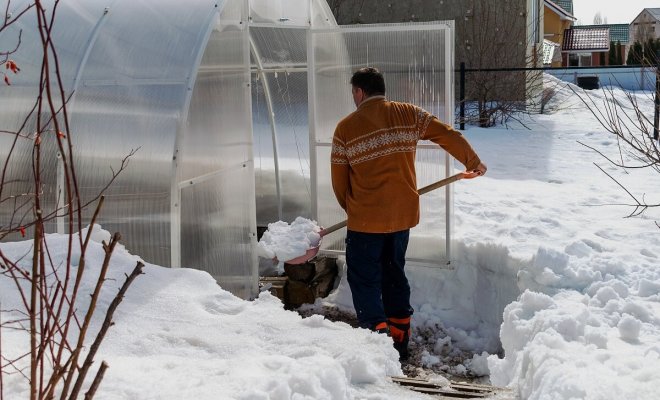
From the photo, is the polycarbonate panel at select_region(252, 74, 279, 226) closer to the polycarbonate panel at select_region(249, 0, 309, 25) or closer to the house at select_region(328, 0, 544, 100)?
the polycarbonate panel at select_region(249, 0, 309, 25)

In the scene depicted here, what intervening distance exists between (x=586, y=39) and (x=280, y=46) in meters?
39.4

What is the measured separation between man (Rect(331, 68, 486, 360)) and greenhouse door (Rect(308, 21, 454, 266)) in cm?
110

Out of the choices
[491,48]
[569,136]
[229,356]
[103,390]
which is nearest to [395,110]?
[229,356]

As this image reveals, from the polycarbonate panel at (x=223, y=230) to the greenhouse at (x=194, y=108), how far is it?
0.05 feet

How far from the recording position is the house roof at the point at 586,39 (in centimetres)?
4397

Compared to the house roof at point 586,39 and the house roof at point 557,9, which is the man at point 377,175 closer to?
the house roof at point 557,9

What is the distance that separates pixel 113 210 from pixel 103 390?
2810 mm

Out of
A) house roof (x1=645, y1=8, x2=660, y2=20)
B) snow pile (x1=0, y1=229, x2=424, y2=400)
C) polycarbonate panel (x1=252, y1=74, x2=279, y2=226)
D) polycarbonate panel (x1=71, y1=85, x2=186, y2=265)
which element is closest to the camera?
snow pile (x1=0, y1=229, x2=424, y2=400)

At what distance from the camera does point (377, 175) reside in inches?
232

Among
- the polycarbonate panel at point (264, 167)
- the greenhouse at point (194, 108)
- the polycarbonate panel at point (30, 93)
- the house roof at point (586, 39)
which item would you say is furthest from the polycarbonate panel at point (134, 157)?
the house roof at point (586, 39)

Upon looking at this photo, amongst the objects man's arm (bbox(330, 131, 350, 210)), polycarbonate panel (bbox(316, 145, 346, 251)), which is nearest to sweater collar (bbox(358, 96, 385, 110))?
man's arm (bbox(330, 131, 350, 210))

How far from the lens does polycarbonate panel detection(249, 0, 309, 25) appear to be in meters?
7.21

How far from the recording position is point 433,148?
7.16m

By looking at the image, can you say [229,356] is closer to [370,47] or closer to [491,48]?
[370,47]
